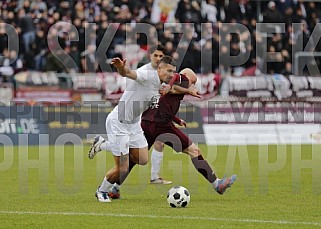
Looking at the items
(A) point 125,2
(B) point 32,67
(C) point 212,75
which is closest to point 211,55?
(C) point 212,75

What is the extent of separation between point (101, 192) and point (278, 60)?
1740cm

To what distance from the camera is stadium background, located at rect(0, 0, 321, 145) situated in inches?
1043

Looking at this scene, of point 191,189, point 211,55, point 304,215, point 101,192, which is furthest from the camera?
point 211,55

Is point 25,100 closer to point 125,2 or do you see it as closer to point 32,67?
point 32,67

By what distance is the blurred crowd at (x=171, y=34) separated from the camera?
27203mm

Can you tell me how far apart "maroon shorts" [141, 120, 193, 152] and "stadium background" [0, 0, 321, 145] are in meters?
10.4

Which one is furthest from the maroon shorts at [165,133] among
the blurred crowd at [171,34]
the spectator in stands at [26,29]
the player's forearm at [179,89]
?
the spectator in stands at [26,29]

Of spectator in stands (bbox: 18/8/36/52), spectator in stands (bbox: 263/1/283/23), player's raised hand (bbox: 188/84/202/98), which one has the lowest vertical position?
player's raised hand (bbox: 188/84/202/98)

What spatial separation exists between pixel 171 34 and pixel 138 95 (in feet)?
49.3

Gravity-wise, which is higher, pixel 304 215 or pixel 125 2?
pixel 125 2

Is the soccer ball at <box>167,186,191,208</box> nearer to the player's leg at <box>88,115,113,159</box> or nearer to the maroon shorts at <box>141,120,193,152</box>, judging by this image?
the player's leg at <box>88,115,113,159</box>

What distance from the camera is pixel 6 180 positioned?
16453mm

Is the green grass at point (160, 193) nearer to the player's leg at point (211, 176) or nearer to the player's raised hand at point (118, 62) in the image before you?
the player's leg at point (211, 176)

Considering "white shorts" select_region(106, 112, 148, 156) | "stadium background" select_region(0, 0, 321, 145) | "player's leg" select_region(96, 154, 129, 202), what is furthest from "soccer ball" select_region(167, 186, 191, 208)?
"stadium background" select_region(0, 0, 321, 145)
